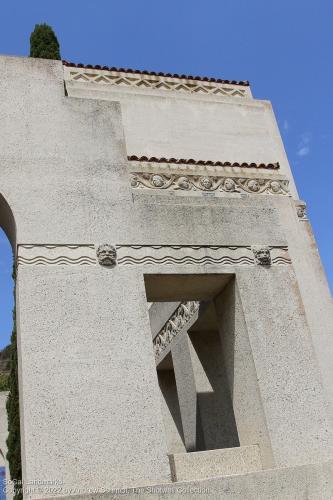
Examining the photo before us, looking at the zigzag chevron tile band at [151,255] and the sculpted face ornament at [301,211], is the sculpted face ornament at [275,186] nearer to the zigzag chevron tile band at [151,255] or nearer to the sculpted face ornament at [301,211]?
the sculpted face ornament at [301,211]

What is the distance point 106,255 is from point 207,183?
1903 millimetres

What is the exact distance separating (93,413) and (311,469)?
217 cm

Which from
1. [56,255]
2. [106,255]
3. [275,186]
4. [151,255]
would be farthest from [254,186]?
[56,255]

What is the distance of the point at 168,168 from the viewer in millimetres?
6930

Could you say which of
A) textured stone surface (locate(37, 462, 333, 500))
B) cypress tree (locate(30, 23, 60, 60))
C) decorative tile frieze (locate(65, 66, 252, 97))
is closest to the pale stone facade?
textured stone surface (locate(37, 462, 333, 500))

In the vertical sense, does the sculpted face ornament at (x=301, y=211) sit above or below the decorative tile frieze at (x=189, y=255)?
above

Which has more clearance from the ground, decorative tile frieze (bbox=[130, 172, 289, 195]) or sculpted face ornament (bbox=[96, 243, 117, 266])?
decorative tile frieze (bbox=[130, 172, 289, 195])

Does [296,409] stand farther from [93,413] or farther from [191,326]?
[191,326]

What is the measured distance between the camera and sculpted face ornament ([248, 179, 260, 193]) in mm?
7062

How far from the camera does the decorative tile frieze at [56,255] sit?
5.48m

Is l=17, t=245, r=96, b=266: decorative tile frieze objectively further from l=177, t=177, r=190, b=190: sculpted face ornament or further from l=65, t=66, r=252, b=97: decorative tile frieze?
l=65, t=66, r=252, b=97: decorative tile frieze

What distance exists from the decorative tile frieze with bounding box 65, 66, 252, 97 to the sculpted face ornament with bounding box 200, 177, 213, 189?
2.83m

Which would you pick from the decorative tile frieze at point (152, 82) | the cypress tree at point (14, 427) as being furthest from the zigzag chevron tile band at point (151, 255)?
the cypress tree at point (14, 427)

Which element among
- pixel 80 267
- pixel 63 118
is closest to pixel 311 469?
pixel 80 267
